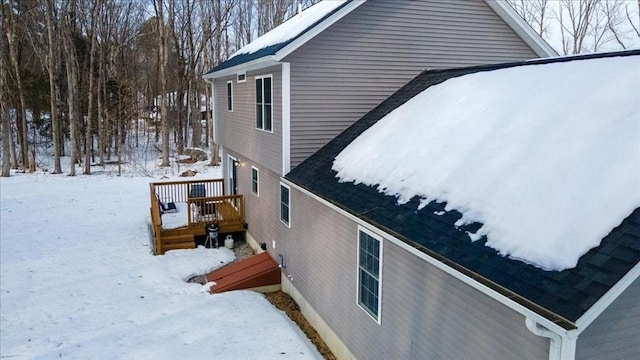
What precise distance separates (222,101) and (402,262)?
39.0 feet

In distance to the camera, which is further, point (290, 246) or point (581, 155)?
point (290, 246)

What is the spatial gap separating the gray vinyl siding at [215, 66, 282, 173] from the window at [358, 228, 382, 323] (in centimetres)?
381

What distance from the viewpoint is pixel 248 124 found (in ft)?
41.8

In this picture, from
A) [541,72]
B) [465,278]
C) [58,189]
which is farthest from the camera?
[58,189]

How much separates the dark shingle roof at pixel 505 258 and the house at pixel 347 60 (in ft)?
8.03

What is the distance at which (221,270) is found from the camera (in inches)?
441

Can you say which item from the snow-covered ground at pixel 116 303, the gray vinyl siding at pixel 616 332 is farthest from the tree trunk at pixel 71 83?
the gray vinyl siding at pixel 616 332

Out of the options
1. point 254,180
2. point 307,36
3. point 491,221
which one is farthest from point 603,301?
point 254,180

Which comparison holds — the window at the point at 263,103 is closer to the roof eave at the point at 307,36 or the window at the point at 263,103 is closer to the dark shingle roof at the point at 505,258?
the roof eave at the point at 307,36

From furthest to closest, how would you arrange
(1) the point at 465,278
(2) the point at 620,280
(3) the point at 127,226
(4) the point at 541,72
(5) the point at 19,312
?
1. (3) the point at 127,226
2. (5) the point at 19,312
3. (4) the point at 541,72
4. (1) the point at 465,278
5. (2) the point at 620,280

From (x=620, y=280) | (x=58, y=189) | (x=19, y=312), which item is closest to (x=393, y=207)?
(x=620, y=280)

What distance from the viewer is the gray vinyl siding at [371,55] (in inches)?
383

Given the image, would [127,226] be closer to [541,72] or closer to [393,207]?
[393,207]

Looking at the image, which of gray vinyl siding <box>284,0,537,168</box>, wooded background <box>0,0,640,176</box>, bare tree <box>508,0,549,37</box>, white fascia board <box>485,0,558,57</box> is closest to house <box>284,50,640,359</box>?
gray vinyl siding <box>284,0,537,168</box>
